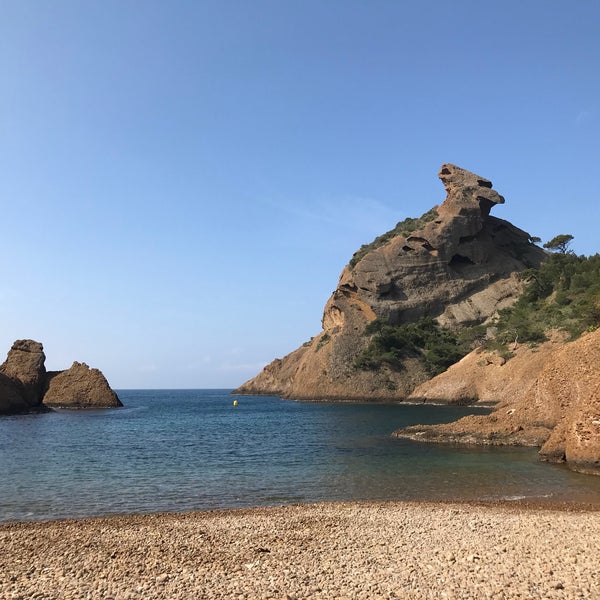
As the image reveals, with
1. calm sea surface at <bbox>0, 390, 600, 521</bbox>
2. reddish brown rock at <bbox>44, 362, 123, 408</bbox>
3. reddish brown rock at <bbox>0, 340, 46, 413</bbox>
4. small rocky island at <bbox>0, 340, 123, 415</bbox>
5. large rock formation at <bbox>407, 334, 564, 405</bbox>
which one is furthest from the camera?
reddish brown rock at <bbox>44, 362, 123, 408</bbox>

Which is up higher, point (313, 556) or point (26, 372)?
point (26, 372)

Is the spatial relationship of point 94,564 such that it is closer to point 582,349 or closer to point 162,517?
point 162,517

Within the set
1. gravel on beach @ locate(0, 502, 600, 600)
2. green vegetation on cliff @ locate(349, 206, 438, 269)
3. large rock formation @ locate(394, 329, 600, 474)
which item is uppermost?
green vegetation on cliff @ locate(349, 206, 438, 269)

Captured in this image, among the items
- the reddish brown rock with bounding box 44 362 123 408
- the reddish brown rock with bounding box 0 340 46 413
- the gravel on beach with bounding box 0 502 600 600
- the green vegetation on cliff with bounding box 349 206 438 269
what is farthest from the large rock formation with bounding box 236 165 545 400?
the gravel on beach with bounding box 0 502 600 600

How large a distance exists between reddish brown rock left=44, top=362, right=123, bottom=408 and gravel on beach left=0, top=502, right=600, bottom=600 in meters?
74.0

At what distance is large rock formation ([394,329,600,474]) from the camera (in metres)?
23.2

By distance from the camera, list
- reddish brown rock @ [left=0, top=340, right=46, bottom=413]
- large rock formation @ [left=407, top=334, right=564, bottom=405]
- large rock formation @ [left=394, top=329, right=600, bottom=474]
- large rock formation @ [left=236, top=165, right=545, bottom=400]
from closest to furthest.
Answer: large rock formation @ [left=394, top=329, right=600, bottom=474], large rock formation @ [left=407, top=334, right=564, bottom=405], reddish brown rock @ [left=0, top=340, right=46, bottom=413], large rock formation @ [left=236, top=165, right=545, bottom=400]

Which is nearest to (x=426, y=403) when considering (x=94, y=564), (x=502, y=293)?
(x=502, y=293)

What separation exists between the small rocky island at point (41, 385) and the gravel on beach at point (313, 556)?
65.9m

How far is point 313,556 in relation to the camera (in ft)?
36.5

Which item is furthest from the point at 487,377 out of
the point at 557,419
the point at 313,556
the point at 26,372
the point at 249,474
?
the point at 26,372

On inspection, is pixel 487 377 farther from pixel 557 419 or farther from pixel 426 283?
pixel 557 419

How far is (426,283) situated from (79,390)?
66.8 metres

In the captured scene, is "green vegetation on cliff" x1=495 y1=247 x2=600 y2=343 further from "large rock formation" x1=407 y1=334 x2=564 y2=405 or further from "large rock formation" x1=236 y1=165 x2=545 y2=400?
"large rock formation" x1=236 y1=165 x2=545 y2=400
